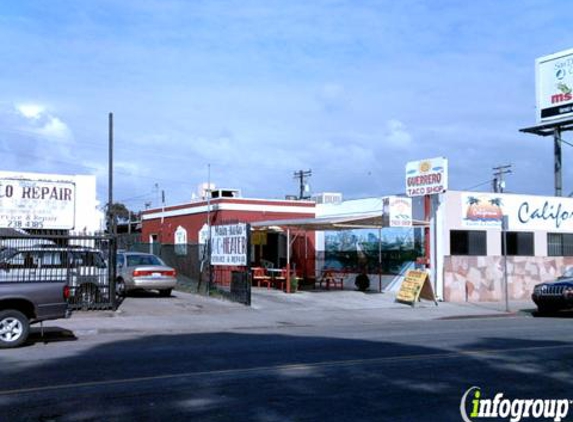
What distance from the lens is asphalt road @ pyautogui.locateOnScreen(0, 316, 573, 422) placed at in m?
7.43

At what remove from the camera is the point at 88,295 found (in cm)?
1884

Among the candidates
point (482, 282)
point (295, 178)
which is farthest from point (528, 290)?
point (295, 178)

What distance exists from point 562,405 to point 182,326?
1073 centimetres

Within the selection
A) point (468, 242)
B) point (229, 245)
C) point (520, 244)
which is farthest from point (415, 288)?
point (520, 244)

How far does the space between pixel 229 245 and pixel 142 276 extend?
10.1ft

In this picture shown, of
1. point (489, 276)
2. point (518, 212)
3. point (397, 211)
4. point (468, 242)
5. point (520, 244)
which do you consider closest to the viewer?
point (397, 211)

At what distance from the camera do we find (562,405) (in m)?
7.77

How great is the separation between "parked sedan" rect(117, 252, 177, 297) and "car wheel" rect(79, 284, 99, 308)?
3799 mm

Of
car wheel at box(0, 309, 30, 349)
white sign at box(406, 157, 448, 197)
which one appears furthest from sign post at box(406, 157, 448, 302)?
car wheel at box(0, 309, 30, 349)

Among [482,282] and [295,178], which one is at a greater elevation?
[295,178]

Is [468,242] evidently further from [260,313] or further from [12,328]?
[12,328]

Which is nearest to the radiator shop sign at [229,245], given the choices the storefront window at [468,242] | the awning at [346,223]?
the awning at [346,223]

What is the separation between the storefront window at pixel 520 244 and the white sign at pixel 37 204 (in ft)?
56.2

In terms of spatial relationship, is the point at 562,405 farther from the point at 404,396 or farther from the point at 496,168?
the point at 496,168
